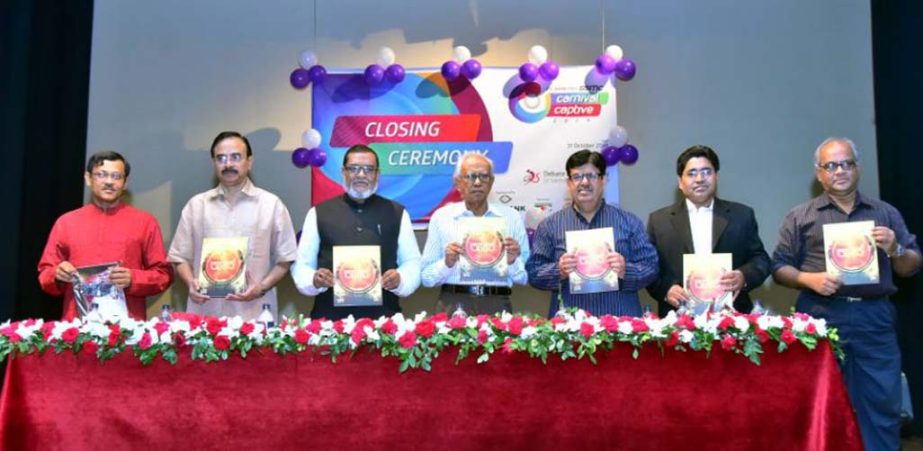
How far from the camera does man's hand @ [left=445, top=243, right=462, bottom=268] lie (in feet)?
11.3

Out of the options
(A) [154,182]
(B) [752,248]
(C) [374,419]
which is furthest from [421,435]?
(A) [154,182]

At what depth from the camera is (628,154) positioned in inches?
186

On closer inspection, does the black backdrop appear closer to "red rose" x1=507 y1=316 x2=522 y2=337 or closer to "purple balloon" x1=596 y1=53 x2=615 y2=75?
"purple balloon" x1=596 y1=53 x2=615 y2=75

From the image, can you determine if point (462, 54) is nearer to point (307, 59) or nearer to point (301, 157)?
point (307, 59)

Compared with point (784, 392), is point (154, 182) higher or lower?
higher

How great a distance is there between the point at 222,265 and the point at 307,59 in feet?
6.28

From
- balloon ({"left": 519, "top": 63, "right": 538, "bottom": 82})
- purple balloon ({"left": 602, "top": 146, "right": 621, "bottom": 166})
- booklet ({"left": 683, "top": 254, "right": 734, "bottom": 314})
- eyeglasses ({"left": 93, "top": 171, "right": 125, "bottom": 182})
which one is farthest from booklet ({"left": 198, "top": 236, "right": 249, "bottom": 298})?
purple balloon ({"left": 602, "top": 146, "right": 621, "bottom": 166})

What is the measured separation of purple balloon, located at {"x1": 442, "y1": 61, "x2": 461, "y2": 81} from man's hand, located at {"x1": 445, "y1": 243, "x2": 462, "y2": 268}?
166cm

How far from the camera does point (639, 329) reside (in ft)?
8.23

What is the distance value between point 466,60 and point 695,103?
156 centimetres

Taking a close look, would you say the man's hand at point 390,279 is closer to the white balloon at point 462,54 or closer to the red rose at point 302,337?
the red rose at point 302,337

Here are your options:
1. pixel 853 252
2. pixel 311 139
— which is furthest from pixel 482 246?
pixel 311 139

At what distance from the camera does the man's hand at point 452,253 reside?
3438mm

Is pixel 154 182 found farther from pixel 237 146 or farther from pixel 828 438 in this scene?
pixel 828 438
